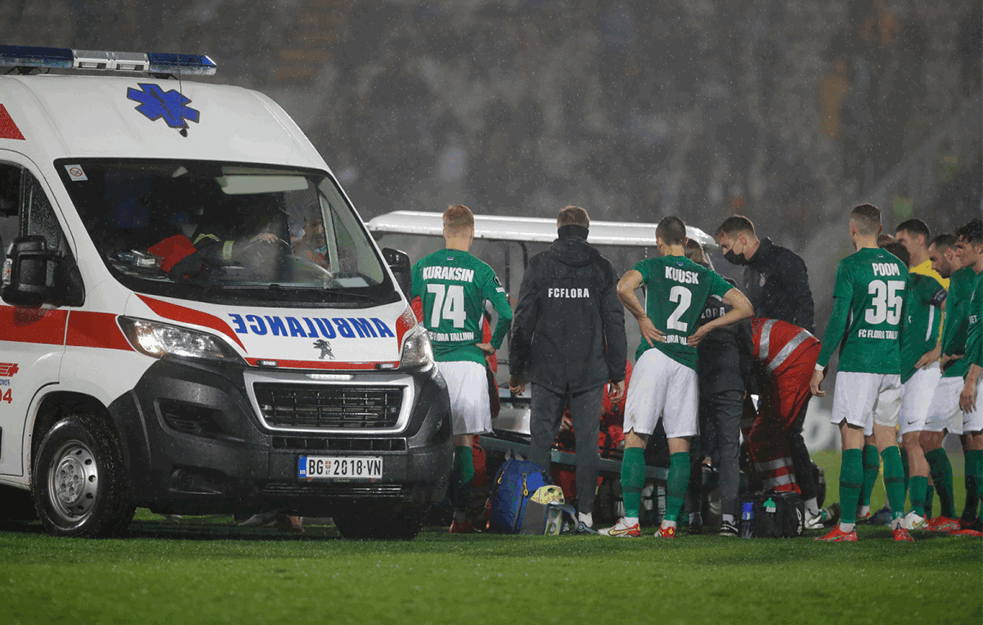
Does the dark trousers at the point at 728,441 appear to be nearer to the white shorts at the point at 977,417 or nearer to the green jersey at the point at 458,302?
the green jersey at the point at 458,302

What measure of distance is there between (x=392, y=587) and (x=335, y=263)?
2.74 meters

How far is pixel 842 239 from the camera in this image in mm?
23531

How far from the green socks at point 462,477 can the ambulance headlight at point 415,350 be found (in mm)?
1421

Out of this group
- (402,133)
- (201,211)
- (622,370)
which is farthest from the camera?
(402,133)

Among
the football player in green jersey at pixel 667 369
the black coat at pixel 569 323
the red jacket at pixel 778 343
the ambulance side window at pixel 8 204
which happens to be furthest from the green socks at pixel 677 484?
the ambulance side window at pixel 8 204

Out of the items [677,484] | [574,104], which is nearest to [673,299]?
[677,484]

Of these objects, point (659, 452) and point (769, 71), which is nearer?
point (659, 452)

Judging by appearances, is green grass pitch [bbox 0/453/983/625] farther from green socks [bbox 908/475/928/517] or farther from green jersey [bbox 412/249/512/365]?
green socks [bbox 908/475/928/517]

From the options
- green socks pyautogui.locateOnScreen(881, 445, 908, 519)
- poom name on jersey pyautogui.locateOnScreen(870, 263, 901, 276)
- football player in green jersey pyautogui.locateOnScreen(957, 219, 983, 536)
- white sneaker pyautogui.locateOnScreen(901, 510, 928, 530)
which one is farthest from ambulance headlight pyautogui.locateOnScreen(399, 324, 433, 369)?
white sneaker pyautogui.locateOnScreen(901, 510, 928, 530)

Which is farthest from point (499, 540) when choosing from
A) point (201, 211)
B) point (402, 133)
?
point (402, 133)

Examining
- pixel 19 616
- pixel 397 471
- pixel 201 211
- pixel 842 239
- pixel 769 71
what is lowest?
pixel 19 616

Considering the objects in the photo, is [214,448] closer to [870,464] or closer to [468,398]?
[468,398]

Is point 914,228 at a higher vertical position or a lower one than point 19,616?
higher

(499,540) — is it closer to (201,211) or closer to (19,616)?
(201,211)
